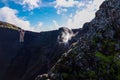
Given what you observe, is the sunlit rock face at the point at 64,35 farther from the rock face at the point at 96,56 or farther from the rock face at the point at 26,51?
the rock face at the point at 96,56

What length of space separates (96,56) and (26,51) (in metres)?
78.7

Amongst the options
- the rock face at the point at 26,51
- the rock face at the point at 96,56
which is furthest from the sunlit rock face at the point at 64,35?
the rock face at the point at 96,56

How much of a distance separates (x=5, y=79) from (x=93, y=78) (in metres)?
75.3

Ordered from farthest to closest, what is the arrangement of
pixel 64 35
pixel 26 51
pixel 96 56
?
1. pixel 26 51
2. pixel 64 35
3. pixel 96 56

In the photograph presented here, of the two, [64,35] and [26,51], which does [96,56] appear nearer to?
[64,35]

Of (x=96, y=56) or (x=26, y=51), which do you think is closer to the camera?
(x=96, y=56)

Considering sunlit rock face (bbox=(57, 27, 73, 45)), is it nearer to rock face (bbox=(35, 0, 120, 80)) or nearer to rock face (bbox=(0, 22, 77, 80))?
rock face (bbox=(0, 22, 77, 80))

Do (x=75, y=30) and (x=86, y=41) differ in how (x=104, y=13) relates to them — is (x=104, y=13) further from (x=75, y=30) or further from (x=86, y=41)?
(x=75, y=30)

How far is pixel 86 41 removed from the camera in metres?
38.1

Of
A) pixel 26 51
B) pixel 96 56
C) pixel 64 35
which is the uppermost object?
pixel 64 35

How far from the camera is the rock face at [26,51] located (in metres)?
102

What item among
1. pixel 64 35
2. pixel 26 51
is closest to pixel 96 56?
pixel 64 35

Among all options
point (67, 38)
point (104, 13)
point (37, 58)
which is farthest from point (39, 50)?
point (104, 13)

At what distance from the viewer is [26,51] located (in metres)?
111
